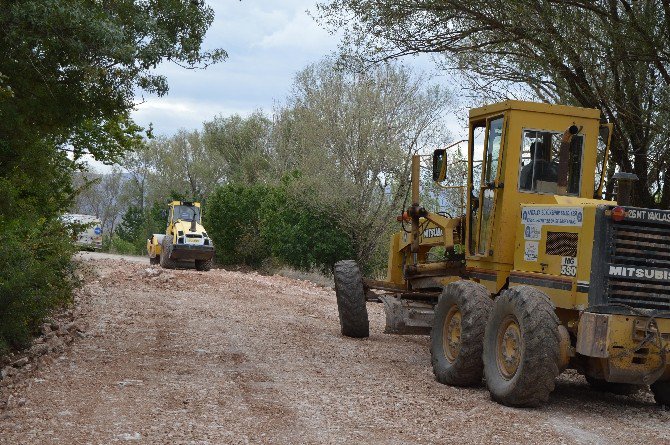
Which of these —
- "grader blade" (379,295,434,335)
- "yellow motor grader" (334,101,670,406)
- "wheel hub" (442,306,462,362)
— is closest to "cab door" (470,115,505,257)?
"yellow motor grader" (334,101,670,406)

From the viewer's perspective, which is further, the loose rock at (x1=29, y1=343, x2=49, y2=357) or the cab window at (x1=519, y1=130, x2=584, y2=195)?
the loose rock at (x1=29, y1=343, x2=49, y2=357)

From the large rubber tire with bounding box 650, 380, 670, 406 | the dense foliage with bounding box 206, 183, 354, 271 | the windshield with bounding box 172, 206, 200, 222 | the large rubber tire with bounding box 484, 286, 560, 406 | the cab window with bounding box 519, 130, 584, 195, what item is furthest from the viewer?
the dense foliage with bounding box 206, 183, 354, 271

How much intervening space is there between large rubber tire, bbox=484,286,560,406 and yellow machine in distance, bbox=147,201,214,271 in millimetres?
21152

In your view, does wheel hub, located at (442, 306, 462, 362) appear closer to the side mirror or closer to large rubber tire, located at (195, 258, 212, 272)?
the side mirror

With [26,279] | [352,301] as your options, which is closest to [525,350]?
[352,301]

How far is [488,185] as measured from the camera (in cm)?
1009

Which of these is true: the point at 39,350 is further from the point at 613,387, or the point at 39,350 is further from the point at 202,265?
the point at 202,265

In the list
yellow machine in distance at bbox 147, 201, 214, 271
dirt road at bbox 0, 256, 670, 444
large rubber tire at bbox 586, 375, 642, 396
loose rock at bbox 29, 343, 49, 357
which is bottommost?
loose rock at bbox 29, 343, 49, 357

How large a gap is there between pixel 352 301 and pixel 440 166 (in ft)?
9.88

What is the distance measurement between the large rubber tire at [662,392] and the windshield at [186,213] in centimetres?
2352

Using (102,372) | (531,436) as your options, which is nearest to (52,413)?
(102,372)

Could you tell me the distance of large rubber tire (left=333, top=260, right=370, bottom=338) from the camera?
13180 mm

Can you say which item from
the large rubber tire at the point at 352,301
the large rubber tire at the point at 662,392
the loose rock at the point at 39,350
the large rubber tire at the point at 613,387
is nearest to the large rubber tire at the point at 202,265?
the large rubber tire at the point at 352,301

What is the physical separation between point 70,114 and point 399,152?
19.3 meters
